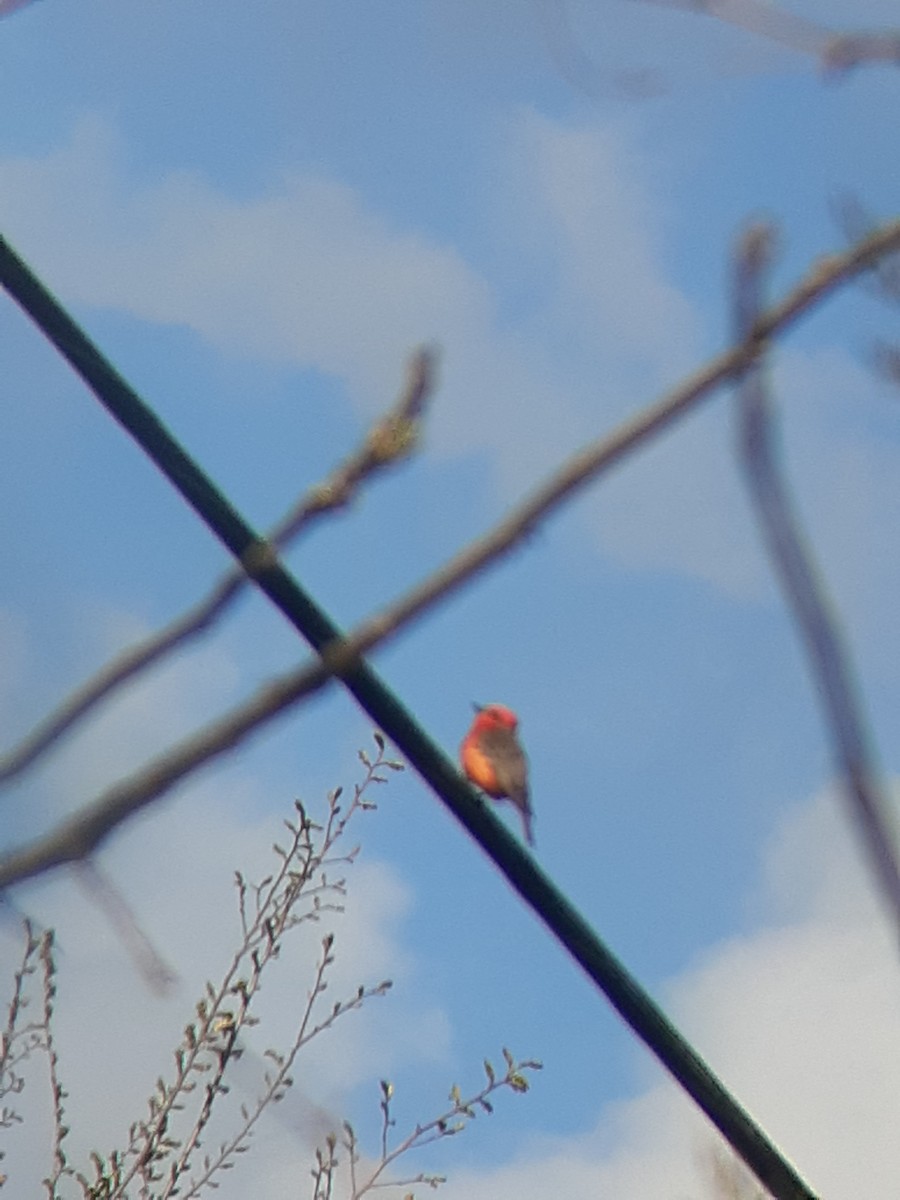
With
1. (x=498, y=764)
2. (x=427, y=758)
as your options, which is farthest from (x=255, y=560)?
(x=498, y=764)

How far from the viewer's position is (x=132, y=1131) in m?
3.59

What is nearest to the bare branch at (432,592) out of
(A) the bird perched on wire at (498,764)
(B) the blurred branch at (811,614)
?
(B) the blurred branch at (811,614)

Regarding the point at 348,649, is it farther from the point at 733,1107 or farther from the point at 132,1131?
the point at 132,1131

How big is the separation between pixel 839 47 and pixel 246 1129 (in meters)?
2.73

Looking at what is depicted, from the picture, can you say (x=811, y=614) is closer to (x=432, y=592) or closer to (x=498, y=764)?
(x=432, y=592)

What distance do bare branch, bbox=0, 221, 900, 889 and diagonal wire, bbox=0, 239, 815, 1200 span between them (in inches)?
9.5

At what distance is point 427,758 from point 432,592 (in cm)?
49

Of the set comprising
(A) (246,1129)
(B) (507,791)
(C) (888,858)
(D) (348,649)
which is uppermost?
(B) (507,791)

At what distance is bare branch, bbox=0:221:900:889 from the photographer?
79 centimetres

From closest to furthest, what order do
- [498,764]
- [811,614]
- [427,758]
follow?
[811,614] < [427,758] < [498,764]

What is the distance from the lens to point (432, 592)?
33.9 inches

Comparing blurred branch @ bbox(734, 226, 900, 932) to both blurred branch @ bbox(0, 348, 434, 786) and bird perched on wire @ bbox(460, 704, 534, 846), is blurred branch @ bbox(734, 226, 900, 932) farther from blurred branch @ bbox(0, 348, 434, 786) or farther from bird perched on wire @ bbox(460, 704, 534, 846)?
bird perched on wire @ bbox(460, 704, 534, 846)

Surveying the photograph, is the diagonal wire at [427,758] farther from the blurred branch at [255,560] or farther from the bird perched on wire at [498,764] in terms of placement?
the bird perched on wire at [498,764]

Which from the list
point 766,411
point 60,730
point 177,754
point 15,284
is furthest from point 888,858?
point 15,284
